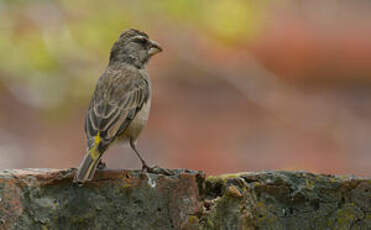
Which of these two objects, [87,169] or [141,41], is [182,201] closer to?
[87,169]

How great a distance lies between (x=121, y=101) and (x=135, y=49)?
0.92 m

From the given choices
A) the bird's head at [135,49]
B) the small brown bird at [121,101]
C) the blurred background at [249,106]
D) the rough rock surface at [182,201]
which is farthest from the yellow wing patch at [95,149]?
the blurred background at [249,106]

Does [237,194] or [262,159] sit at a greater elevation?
[237,194]

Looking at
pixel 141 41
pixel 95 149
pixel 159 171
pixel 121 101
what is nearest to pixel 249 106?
pixel 141 41

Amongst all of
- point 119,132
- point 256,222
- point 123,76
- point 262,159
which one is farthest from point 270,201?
point 262,159

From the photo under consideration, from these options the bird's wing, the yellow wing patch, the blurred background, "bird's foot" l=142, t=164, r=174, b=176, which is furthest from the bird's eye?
the blurred background

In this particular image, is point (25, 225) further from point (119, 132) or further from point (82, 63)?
point (82, 63)

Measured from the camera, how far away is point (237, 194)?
14.5 ft

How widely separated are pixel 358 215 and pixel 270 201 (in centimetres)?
49

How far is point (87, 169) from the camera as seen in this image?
4469 mm

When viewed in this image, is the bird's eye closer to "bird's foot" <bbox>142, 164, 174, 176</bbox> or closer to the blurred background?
"bird's foot" <bbox>142, 164, 174, 176</bbox>

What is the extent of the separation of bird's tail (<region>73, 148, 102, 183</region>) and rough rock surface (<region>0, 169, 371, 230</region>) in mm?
56

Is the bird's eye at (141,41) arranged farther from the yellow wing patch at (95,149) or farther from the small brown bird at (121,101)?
the yellow wing patch at (95,149)

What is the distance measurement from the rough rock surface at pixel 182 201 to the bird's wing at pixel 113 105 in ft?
2.23
